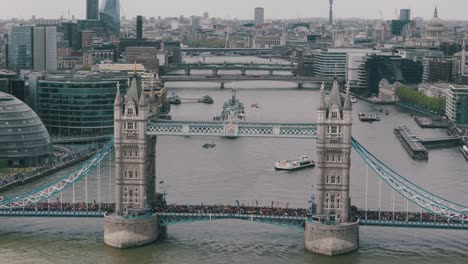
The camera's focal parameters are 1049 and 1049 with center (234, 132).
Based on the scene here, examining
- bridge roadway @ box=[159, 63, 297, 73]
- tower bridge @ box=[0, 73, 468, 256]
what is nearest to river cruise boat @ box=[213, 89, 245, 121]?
tower bridge @ box=[0, 73, 468, 256]

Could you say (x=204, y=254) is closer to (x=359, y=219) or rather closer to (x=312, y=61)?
(x=359, y=219)

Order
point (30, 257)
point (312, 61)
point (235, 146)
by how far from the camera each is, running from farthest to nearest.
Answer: point (312, 61) → point (235, 146) → point (30, 257)

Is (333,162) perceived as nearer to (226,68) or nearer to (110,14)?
(226,68)

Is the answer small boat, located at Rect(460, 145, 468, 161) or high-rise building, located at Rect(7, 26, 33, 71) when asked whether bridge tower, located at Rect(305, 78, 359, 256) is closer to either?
small boat, located at Rect(460, 145, 468, 161)

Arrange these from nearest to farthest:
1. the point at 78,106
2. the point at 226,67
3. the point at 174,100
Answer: the point at 78,106, the point at 174,100, the point at 226,67

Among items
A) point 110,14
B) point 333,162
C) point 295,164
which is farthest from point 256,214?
point 110,14

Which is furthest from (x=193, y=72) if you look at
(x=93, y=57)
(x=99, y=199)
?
(x=99, y=199)

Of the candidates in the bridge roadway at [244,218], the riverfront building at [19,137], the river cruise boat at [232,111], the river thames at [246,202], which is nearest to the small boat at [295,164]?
the river thames at [246,202]
